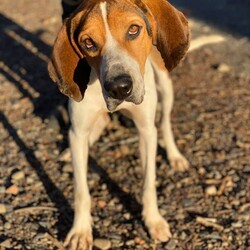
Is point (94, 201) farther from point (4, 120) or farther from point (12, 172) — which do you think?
point (4, 120)

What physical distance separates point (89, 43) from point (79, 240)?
63.8 inches

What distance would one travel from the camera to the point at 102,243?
4.31 m

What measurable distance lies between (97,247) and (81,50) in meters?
1.61

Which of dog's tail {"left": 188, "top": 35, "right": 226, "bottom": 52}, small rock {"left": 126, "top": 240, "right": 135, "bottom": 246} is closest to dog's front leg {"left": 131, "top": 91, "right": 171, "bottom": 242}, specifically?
small rock {"left": 126, "top": 240, "right": 135, "bottom": 246}

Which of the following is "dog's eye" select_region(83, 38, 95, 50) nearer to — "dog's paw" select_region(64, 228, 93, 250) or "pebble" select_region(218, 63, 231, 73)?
"dog's paw" select_region(64, 228, 93, 250)

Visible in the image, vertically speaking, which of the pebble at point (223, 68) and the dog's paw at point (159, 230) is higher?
the dog's paw at point (159, 230)

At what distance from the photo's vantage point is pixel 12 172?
202 inches

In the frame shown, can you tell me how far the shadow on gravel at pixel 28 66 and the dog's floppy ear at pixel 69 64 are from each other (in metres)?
2.40

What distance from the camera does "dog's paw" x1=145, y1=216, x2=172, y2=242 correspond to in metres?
4.33

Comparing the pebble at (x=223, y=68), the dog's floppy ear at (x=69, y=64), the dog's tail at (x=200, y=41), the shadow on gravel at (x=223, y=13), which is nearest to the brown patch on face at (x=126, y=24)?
the dog's floppy ear at (x=69, y=64)

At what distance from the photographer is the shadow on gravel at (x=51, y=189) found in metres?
Answer: 4.57

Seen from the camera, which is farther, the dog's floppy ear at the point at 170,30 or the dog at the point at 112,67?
the dog's floppy ear at the point at 170,30

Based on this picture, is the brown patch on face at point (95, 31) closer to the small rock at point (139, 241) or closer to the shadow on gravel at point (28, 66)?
the small rock at point (139, 241)

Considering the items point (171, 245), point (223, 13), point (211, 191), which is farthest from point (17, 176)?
point (223, 13)
